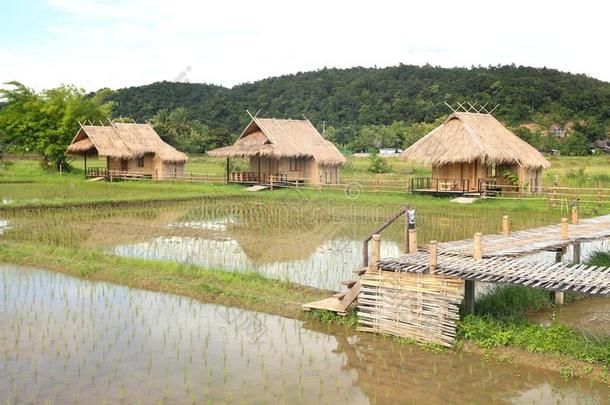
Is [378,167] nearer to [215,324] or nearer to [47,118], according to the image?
[47,118]

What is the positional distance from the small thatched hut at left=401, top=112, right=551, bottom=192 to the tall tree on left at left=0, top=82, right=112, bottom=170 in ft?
70.2

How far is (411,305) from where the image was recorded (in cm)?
745

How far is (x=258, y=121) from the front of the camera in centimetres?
2769

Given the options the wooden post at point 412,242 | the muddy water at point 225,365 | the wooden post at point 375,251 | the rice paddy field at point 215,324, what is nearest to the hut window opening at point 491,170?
the rice paddy field at point 215,324

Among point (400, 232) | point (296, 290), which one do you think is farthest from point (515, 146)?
point (296, 290)

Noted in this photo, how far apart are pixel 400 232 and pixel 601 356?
9.13 meters

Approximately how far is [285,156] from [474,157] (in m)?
8.34

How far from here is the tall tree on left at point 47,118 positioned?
36.1 meters

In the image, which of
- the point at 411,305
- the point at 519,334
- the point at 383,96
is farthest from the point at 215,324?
the point at 383,96

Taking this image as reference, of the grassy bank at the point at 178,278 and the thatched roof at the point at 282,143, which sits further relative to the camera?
the thatched roof at the point at 282,143

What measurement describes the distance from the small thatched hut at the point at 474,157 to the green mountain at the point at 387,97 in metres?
22.1

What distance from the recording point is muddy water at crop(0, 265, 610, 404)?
601 centimetres

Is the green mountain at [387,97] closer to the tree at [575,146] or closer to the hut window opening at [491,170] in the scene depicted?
the tree at [575,146]

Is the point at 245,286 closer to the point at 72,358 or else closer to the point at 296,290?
the point at 296,290
